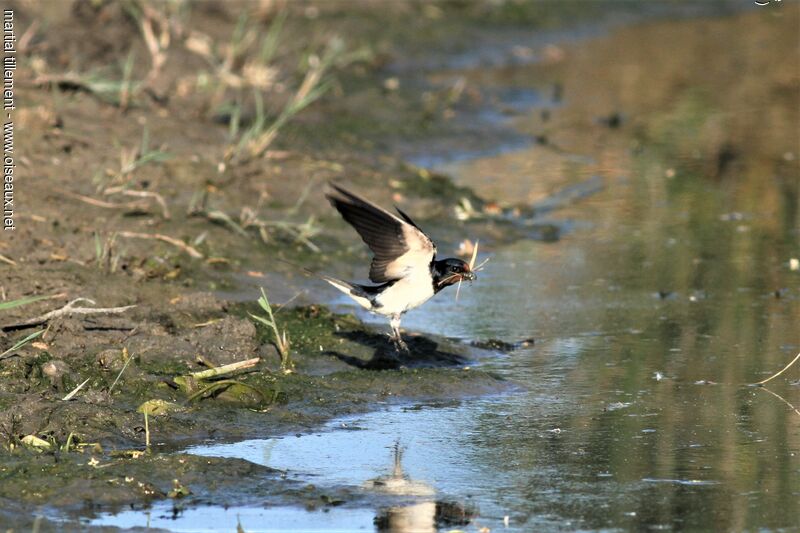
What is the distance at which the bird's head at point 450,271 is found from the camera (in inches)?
239

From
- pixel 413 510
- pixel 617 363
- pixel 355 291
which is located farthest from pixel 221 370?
pixel 617 363

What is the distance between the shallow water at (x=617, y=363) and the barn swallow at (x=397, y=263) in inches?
22.5

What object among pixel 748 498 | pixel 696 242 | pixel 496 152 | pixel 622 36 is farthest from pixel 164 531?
pixel 622 36

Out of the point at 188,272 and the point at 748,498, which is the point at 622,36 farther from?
the point at 748,498

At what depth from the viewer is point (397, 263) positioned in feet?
19.8

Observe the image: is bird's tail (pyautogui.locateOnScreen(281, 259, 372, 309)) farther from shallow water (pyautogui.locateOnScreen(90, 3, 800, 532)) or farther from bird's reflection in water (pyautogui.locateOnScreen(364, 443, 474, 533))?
bird's reflection in water (pyautogui.locateOnScreen(364, 443, 474, 533))

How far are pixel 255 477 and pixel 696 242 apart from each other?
4.83 metres

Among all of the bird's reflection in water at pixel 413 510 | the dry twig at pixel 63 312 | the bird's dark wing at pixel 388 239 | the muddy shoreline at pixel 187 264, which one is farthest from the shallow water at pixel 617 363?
the dry twig at pixel 63 312

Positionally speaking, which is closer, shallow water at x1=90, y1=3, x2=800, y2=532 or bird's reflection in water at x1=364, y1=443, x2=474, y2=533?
bird's reflection in water at x1=364, y1=443, x2=474, y2=533

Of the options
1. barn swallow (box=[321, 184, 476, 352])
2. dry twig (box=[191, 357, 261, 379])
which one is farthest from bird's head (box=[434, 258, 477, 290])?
dry twig (box=[191, 357, 261, 379])

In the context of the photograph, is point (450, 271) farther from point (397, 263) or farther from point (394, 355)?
point (394, 355)

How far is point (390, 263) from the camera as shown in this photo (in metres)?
6.05

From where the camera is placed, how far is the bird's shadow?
6.48 meters

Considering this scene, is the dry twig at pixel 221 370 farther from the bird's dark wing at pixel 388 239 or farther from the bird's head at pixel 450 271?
the bird's head at pixel 450 271
